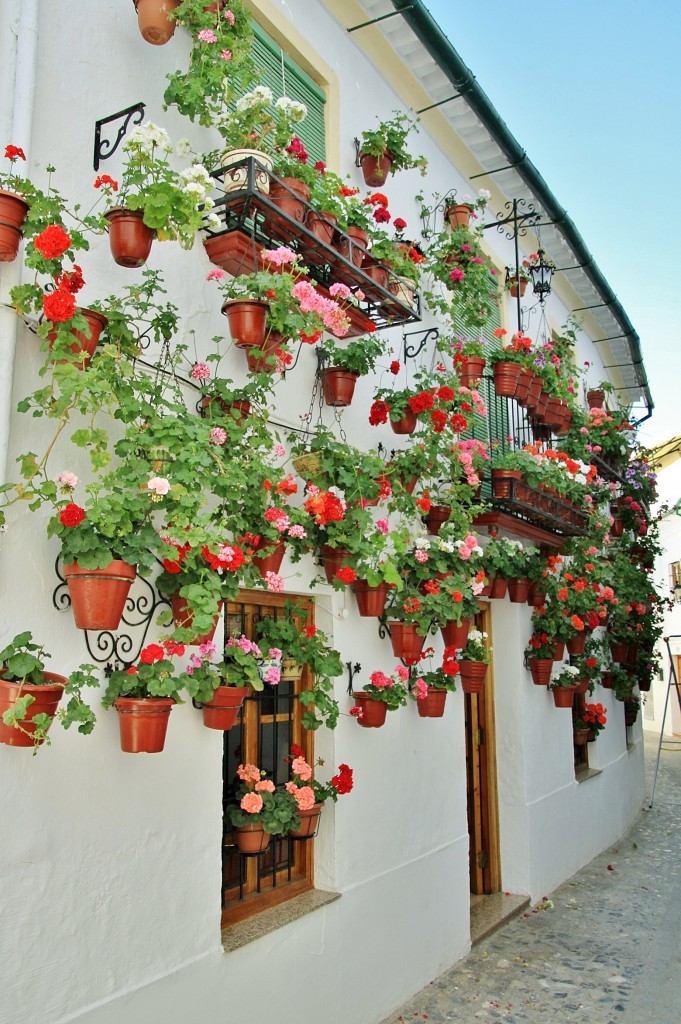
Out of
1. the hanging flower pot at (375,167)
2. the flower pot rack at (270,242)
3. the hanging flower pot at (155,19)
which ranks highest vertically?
the hanging flower pot at (375,167)

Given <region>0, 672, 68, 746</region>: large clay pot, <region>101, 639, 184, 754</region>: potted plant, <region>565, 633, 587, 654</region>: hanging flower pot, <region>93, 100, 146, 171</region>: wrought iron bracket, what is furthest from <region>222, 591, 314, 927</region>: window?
<region>565, 633, 587, 654</region>: hanging flower pot

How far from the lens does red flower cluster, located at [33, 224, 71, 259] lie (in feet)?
9.21

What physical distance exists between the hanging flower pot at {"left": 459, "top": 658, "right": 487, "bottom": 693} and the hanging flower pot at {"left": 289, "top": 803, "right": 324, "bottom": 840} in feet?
7.00

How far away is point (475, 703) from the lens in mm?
7781

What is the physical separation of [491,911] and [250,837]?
3.78 m

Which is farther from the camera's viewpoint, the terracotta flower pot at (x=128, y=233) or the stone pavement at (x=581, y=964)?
the stone pavement at (x=581, y=964)

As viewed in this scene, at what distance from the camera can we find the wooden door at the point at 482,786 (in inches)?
293

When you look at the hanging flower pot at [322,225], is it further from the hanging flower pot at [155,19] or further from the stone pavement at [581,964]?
the stone pavement at [581,964]

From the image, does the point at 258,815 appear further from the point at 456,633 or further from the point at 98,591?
the point at 456,633

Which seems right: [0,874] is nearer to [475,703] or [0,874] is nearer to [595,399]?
[475,703]

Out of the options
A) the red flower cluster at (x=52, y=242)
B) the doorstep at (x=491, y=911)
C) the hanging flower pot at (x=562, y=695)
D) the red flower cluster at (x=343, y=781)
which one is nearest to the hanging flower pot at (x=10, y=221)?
the red flower cluster at (x=52, y=242)

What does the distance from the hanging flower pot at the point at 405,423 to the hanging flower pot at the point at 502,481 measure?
160 centimetres

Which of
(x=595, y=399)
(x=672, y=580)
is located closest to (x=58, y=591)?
(x=595, y=399)

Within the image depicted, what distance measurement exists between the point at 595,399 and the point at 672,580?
59.2ft
